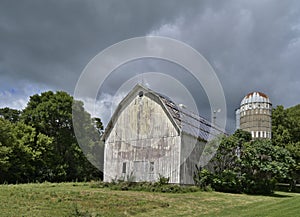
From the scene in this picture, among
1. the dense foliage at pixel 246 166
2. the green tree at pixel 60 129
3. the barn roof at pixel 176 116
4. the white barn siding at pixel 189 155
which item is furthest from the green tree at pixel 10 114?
the dense foliage at pixel 246 166

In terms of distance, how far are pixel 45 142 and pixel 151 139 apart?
47.8ft

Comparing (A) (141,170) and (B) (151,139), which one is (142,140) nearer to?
(B) (151,139)

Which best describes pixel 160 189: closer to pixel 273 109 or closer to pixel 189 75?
pixel 189 75

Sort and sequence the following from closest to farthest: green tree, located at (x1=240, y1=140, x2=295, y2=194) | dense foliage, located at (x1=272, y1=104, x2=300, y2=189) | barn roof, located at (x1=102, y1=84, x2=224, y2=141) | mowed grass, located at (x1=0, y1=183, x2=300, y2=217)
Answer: mowed grass, located at (x1=0, y1=183, x2=300, y2=217), green tree, located at (x1=240, y1=140, x2=295, y2=194), barn roof, located at (x1=102, y1=84, x2=224, y2=141), dense foliage, located at (x1=272, y1=104, x2=300, y2=189)

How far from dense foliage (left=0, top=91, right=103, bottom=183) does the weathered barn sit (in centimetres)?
975

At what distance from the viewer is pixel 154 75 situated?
23.8 metres

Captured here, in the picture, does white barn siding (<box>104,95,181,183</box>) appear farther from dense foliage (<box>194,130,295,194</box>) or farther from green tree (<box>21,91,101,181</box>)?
green tree (<box>21,91,101,181</box>)

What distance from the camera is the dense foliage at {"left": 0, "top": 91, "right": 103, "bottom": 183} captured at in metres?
31.9

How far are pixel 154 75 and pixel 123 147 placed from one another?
680 cm

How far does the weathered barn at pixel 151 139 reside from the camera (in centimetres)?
2342

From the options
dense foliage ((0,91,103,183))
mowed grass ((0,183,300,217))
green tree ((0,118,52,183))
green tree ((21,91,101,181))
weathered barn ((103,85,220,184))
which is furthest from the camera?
green tree ((21,91,101,181))

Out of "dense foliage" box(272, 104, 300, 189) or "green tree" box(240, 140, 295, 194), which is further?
"dense foliage" box(272, 104, 300, 189)

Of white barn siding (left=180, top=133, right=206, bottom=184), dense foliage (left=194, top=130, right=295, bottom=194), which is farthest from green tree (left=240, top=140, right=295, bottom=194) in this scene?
white barn siding (left=180, top=133, right=206, bottom=184)

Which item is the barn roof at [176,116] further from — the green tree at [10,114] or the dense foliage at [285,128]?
the green tree at [10,114]
